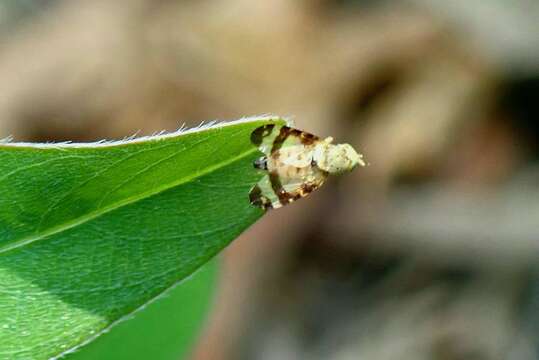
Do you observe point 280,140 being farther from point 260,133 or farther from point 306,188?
point 306,188

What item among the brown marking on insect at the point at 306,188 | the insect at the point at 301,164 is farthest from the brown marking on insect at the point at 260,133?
the brown marking on insect at the point at 306,188

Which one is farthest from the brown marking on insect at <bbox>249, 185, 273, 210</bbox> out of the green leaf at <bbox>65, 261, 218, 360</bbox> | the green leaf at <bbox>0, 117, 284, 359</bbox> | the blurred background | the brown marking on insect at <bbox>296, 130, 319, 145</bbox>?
the blurred background

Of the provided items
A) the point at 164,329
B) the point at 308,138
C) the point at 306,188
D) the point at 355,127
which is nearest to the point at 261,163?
the point at 308,138

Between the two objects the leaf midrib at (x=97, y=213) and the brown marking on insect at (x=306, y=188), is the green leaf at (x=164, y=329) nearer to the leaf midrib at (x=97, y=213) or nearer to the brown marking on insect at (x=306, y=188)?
the brown marking on insect at (x=306, y=188)

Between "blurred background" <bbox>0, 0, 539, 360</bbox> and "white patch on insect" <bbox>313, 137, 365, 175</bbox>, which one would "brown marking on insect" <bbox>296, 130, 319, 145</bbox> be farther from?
"blurred background" <bbox>0, 0, 539, 360</bbox>

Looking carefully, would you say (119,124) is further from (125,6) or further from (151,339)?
(151,339)

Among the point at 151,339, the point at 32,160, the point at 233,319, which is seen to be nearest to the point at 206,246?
the point at 32,160
